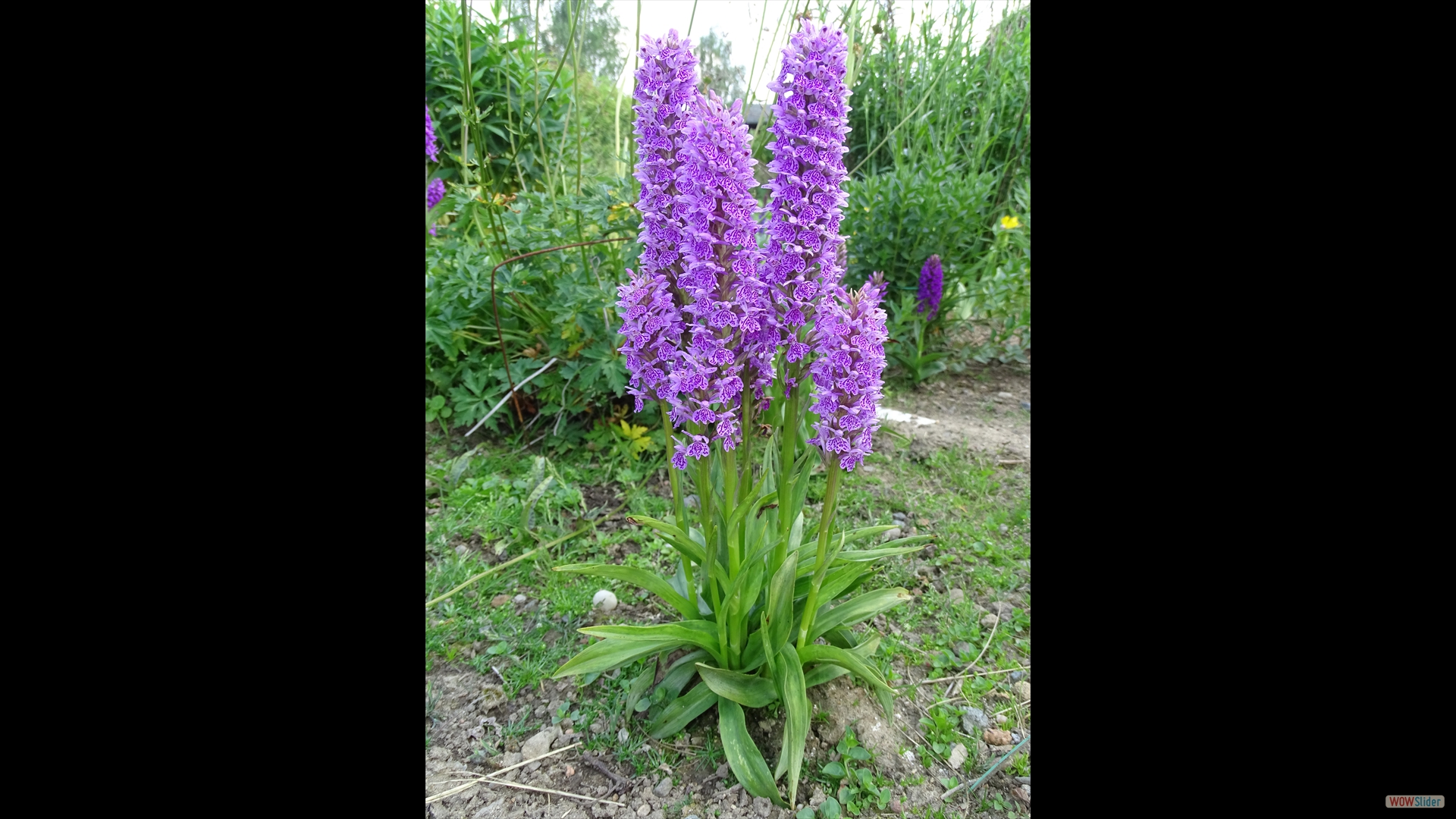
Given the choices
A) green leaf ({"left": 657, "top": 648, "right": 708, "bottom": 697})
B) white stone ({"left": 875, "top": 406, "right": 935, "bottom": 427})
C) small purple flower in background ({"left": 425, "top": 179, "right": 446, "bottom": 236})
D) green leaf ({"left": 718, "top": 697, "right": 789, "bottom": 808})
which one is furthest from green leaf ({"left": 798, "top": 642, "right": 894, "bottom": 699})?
small purple flower in background ({"left": 425, "top": 179, "right": 446, "bottom": 236})

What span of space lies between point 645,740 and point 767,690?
374 mm

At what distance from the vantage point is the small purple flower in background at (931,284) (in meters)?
4.38

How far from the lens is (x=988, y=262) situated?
16.8 ft

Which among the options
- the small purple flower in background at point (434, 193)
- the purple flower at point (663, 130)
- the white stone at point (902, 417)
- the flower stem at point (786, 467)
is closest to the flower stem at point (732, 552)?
the flower stem at point (786, 467)

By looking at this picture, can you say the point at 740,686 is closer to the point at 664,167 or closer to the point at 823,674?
the point at 823,674

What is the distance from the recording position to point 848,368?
1562mm

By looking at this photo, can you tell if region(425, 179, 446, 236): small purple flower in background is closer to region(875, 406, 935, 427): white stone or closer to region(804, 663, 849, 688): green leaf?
region(875, 406, 935, 427): white stone

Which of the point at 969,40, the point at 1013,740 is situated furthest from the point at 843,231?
the point at 1013,740

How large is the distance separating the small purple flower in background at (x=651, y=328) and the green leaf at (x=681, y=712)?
2.72 feet

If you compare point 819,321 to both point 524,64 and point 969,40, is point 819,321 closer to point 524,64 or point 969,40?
point 524,64

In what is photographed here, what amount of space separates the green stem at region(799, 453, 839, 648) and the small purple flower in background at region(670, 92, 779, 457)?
0.79 ft

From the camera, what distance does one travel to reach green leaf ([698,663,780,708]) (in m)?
1.82

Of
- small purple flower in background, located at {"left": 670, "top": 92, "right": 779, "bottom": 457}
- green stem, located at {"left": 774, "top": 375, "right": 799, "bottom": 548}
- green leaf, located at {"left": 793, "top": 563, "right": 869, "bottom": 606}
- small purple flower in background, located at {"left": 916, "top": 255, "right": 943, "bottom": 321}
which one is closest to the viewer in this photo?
small purple flower in background, located at {"left": 670, "top": 92, "right": 779, "bottom": 457}

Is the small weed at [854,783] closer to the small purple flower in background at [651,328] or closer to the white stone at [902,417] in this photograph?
the small purple flower in background at [651,328]
